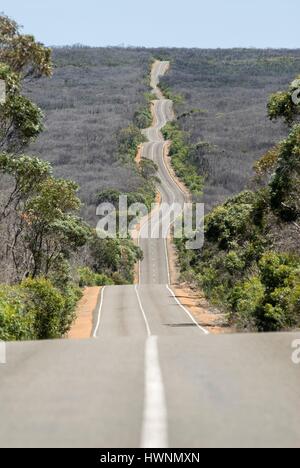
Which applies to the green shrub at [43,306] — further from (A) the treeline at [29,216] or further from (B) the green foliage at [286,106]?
(B) the green foliage at [286,106]

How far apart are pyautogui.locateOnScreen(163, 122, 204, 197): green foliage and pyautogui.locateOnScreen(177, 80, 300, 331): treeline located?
68.0 m

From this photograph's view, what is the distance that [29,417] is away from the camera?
699 centimetres

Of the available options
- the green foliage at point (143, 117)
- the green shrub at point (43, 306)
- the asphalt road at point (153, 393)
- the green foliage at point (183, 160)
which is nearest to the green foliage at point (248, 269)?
the green shrub at point (43, 306)

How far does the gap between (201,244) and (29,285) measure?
145 feet

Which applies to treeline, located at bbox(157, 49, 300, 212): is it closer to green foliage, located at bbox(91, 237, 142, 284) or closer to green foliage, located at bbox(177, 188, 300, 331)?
green foliage, located at bbox(91, 237, 142, 284)

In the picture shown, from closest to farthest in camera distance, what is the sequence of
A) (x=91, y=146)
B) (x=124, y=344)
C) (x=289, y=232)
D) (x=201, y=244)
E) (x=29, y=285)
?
(x=124, y=344)
(x=29, y=285)
(x=289, y=232)
(x=201, y=244)
(x=91, y=146)

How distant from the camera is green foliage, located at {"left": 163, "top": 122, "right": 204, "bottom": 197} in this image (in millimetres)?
118000

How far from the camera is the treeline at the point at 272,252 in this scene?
21134 mm

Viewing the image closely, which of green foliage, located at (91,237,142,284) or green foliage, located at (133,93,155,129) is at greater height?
green foliage, located at (133,93,155,129)

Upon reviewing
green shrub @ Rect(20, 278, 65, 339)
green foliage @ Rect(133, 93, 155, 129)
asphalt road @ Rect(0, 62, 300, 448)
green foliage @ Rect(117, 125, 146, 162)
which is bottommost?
green shrub @ Rect(20, 278, 65, 339)

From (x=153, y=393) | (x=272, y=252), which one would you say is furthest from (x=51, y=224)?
(x=153, y=393)

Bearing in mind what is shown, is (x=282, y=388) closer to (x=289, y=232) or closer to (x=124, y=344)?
(x=124, y=344)

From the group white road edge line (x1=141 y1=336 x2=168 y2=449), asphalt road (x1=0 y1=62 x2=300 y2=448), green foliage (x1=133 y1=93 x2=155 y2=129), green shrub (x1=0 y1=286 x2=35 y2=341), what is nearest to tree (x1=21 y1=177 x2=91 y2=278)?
green shrub (x1=0 y1=286 x2=35 y2=341)
